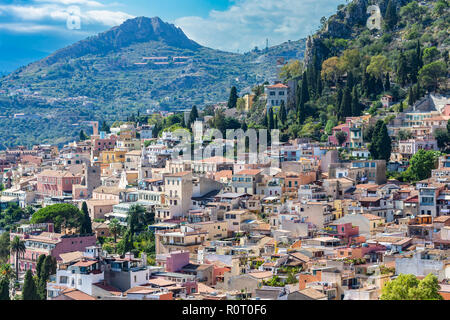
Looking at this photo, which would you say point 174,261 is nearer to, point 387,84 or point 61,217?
point 61,217

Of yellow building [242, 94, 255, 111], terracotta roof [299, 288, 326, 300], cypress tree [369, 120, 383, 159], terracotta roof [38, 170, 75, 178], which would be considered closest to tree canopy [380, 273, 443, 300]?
terracotta roof [299, 288, 326, 300]

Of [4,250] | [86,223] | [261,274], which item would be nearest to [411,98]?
[86,223]

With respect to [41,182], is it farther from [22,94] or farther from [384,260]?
[22,94]

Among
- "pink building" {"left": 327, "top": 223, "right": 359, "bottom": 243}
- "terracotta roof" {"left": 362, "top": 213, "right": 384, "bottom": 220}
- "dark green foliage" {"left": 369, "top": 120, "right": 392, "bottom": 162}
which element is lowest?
"pink building" {"left": 327, "top": 223, "right": 359, "bottom": 243}

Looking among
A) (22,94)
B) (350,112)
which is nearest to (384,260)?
(350,112)

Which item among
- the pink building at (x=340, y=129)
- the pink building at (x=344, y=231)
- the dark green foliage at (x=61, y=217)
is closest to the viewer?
the pink building at (x=344, y=231)

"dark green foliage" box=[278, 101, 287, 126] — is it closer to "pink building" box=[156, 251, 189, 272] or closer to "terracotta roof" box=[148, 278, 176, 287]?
"pink building" box=[156, 251, 189, 272]

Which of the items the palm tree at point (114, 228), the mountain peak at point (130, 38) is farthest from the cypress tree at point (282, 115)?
the mountain peak at point (130, 38)

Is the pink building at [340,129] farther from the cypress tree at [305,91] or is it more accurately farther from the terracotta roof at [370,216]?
the terracotta roof at [370,216]
